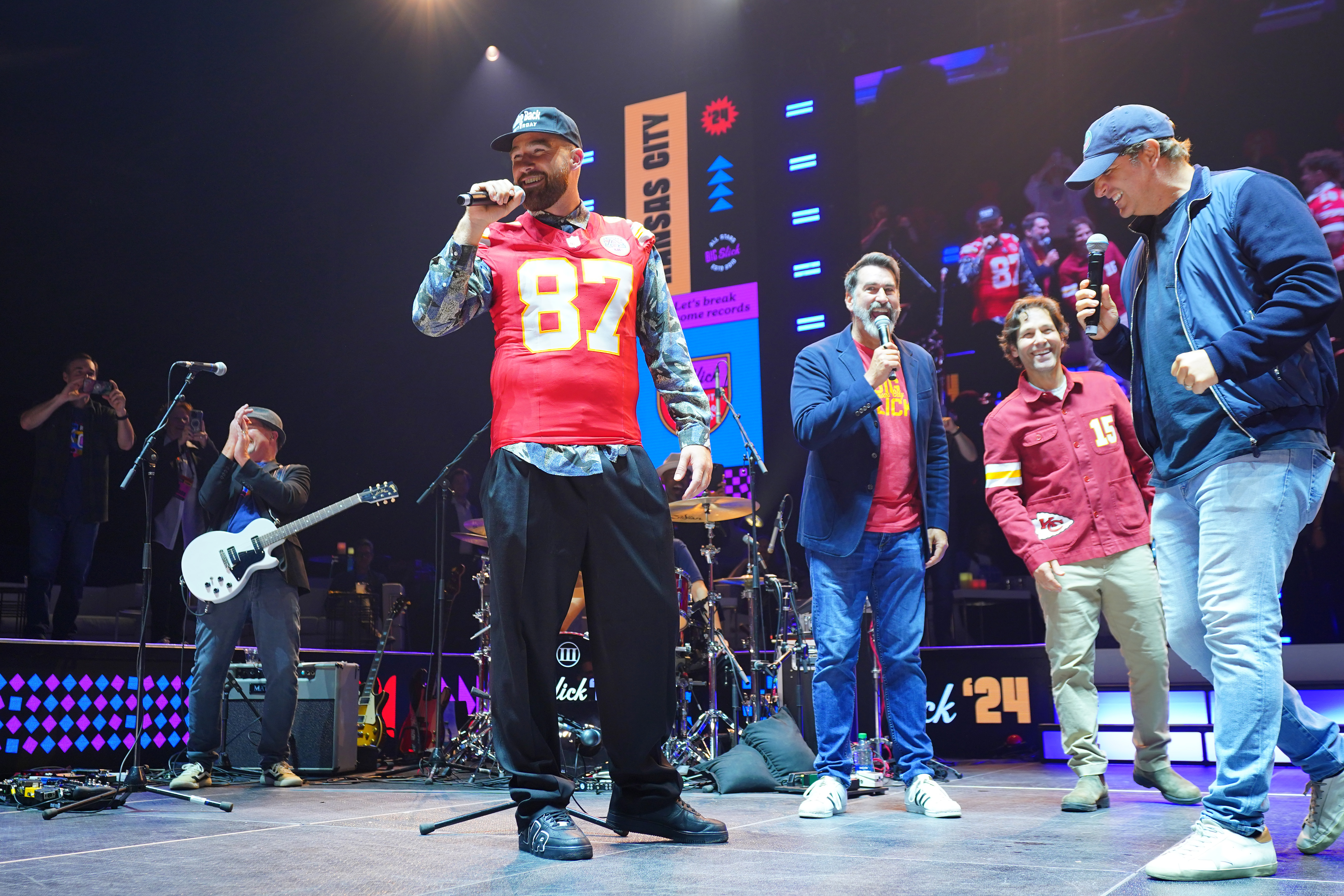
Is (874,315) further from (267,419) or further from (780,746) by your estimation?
(267,419)

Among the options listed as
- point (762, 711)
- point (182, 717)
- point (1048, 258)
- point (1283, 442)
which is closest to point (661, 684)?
point (1283, 442)

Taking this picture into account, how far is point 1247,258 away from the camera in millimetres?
2068

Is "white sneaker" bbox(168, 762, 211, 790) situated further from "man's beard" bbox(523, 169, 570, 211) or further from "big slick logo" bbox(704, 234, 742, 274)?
"big slick logo" bbox(704, 234, 742, 274)

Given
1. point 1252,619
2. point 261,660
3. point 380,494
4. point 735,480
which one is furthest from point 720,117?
point 1252,619

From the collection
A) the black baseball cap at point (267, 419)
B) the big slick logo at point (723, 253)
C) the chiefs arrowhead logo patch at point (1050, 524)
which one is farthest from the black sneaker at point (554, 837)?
the big slick logo at point (723, 253)

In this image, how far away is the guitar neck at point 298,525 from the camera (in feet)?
16.2

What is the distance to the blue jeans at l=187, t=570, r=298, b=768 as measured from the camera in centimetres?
483

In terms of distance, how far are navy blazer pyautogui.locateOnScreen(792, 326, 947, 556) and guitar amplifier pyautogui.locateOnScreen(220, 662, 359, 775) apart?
3.46 metres

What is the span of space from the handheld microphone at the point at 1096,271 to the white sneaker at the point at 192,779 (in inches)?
167

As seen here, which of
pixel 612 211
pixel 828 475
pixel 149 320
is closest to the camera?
pixel 828 475

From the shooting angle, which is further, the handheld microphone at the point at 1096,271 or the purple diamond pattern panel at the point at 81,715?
the purple diamond pattern panel at the point at 81,715

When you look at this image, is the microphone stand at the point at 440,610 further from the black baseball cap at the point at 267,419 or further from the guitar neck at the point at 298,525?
the black baseball cap at the point at 267,419

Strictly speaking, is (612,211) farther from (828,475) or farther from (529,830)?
(529,830)

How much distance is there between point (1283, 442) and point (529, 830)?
1.80 meters
